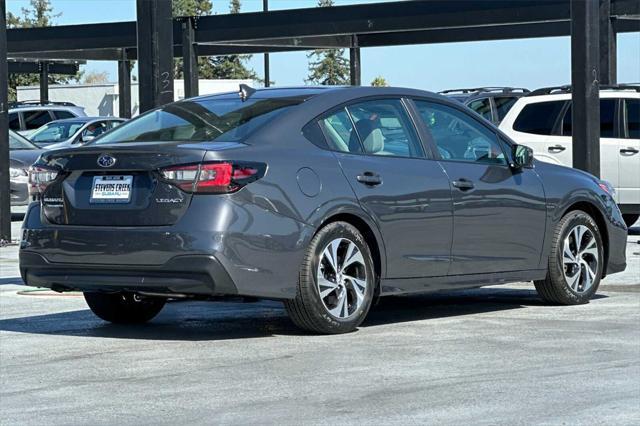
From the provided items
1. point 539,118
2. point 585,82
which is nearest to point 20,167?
point 539,118

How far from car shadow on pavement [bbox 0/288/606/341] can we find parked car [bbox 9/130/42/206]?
11.2 meters

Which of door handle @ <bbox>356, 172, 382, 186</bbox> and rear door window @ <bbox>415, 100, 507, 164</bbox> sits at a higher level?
rear door window @ <bbox>415, 100, 507, 164</bbox>

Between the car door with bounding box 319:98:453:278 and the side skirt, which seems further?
the side skirt

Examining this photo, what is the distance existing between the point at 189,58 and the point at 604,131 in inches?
663

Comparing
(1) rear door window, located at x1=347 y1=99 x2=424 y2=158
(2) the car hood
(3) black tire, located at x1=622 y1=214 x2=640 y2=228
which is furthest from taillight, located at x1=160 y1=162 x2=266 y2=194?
(2) the car hood

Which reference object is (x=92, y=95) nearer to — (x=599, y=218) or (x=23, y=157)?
(x=23, y=157)

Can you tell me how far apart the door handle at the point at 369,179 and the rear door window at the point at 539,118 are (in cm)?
923

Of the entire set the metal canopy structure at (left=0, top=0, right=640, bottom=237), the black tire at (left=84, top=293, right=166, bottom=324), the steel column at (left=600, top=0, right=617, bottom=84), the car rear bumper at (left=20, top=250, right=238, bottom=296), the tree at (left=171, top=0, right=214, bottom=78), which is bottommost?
the black tire at (left=84, top=293, right=166, bottom=324)

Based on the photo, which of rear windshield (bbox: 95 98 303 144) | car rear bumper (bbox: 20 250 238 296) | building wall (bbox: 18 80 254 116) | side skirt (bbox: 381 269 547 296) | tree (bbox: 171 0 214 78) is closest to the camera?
car rear bumper (bbox: 20 250 238 296)

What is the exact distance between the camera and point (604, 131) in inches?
704

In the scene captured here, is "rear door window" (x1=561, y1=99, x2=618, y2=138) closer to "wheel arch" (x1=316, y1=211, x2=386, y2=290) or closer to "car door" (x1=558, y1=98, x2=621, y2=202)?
"car door" (x1=558, y1=98, x2=621, y2=202)

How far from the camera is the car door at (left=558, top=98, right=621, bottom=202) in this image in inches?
696

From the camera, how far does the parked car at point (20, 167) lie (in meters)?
21.8

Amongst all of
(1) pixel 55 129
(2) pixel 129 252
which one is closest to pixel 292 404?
(2) pixel 129 252
